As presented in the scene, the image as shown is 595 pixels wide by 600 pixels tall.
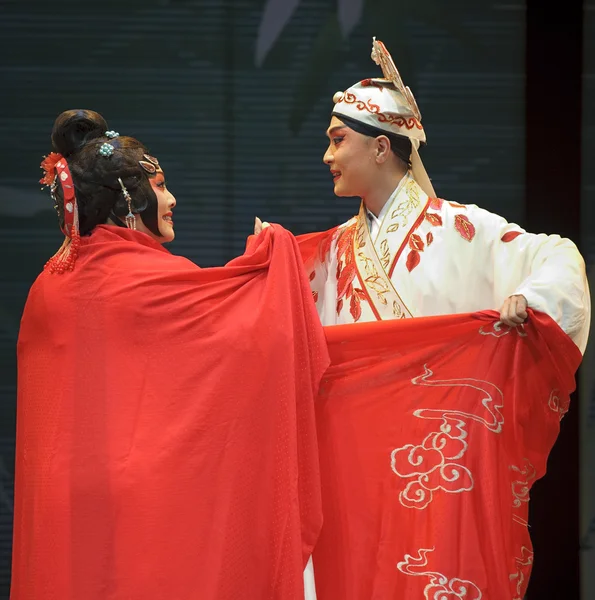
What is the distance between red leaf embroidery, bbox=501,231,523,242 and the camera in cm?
313

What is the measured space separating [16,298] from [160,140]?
0.84 metres

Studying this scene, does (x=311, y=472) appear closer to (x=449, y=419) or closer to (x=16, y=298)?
(x=449, y=419)

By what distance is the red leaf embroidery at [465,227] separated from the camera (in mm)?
3184

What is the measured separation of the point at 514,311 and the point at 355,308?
55 centimetres

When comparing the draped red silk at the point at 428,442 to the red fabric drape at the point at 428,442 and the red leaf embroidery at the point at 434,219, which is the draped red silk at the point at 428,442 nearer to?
the red fabric drape at the point at 428,442

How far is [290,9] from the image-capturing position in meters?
4.32

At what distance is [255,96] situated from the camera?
14.1 feet

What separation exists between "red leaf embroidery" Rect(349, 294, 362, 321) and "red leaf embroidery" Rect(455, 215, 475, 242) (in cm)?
36

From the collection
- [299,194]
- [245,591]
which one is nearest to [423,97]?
[299,194]

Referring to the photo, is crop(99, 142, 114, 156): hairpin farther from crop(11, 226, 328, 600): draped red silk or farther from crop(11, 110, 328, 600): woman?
crop(11, 226, 328, 600): draped red silk

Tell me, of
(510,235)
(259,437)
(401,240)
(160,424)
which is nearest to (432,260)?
(401,240)

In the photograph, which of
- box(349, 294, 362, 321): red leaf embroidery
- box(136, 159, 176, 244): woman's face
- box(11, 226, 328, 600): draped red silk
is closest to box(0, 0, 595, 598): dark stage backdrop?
box(349, 294, 362, 321): red leaf embroidery

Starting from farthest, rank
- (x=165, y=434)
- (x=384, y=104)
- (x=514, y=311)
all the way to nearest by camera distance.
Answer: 1. (x=384, y=104)
2. (x=514, y=311)
3. (x=165, y=434)

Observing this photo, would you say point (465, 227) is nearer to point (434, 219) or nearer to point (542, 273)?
point (434, 219)
